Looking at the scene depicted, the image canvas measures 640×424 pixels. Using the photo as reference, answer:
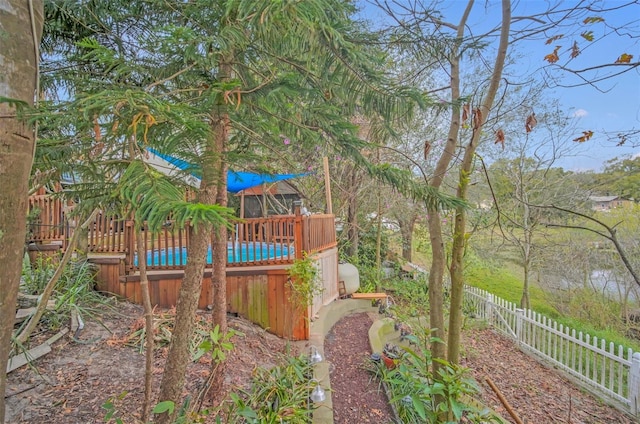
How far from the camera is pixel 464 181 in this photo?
230 cm

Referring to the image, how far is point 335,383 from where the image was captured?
152 inches

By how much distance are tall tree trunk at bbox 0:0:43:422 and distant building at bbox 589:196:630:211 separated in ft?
37.6

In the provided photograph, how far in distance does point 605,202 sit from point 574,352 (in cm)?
592

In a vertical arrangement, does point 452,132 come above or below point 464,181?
above

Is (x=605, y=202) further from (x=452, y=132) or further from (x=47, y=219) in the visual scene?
(x=47, y=219)

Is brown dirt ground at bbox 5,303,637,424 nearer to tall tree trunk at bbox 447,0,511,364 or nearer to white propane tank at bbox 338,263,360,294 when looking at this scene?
tall tree trunk at bbox 447,0,511,364

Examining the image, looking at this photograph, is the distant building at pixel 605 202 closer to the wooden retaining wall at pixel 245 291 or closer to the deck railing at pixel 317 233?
the deck railing at pixel 317 233

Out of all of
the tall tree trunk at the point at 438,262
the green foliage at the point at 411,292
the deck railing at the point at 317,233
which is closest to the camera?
the tall tree trunk at the point at 438,262

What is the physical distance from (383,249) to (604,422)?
259 inches

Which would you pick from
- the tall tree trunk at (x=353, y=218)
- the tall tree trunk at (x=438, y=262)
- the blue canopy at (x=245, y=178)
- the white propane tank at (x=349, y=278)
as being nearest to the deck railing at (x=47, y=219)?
the blue canopy at (x=245, y=178)

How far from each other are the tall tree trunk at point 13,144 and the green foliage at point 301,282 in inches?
143

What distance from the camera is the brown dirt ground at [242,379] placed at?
250 cm

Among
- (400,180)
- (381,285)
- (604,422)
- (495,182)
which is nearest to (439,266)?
(400,180)

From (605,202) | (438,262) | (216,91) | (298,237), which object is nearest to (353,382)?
(298,237)
